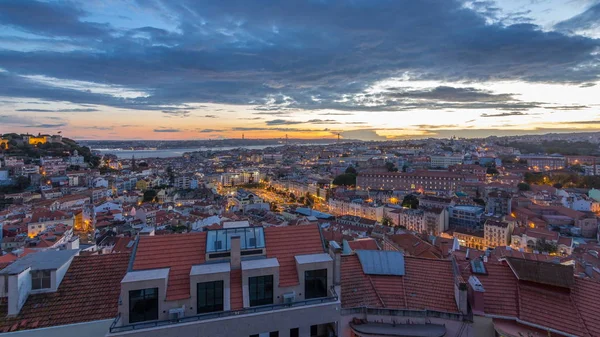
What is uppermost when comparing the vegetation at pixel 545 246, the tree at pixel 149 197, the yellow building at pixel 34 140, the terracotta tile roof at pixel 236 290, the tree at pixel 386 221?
the yellow building at pixel 34 140

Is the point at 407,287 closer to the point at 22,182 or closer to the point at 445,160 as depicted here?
the point at 22,182

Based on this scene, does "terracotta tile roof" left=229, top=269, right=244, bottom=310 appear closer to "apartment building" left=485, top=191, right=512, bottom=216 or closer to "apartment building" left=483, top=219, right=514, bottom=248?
"apartment building" left=483, top=219, right=514, bottom=248

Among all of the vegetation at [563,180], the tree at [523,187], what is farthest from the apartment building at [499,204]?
the vegetation at [563,180]

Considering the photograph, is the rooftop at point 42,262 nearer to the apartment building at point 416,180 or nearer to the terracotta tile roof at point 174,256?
the terracotta tile roof at point 174,256

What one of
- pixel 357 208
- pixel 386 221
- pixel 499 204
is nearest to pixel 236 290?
pixel 386 221

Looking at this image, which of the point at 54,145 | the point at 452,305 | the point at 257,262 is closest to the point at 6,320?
the point at 257,262
